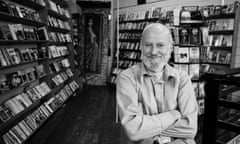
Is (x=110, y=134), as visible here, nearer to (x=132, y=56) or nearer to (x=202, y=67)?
(x=202, y=67)

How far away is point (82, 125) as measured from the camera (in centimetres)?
334

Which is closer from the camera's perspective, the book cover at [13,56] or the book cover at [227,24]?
the book cover at [13,56]

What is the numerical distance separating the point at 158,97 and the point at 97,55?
18.0 feet

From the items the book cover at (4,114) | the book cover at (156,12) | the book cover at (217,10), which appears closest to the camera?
the book cover at (4,114)

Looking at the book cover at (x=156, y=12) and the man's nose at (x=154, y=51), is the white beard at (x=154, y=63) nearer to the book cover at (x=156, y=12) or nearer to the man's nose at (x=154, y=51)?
the man's nose at (x=154, y=51)

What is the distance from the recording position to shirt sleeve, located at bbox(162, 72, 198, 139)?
1.15 meters

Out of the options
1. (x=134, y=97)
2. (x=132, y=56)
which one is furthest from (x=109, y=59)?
(x=134, y=97)

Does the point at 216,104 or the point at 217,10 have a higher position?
the point at 217,10

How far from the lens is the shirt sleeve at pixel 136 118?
1.09m

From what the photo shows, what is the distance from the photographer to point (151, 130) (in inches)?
43.3

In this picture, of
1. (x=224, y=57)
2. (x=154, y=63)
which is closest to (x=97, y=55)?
(x=224, y=57)

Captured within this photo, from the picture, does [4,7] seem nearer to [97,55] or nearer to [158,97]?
[158,97]

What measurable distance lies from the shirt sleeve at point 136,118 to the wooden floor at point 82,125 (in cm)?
176

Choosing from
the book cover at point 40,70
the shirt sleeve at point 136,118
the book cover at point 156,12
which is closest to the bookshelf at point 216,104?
the shirt sleeve at point 136,118
